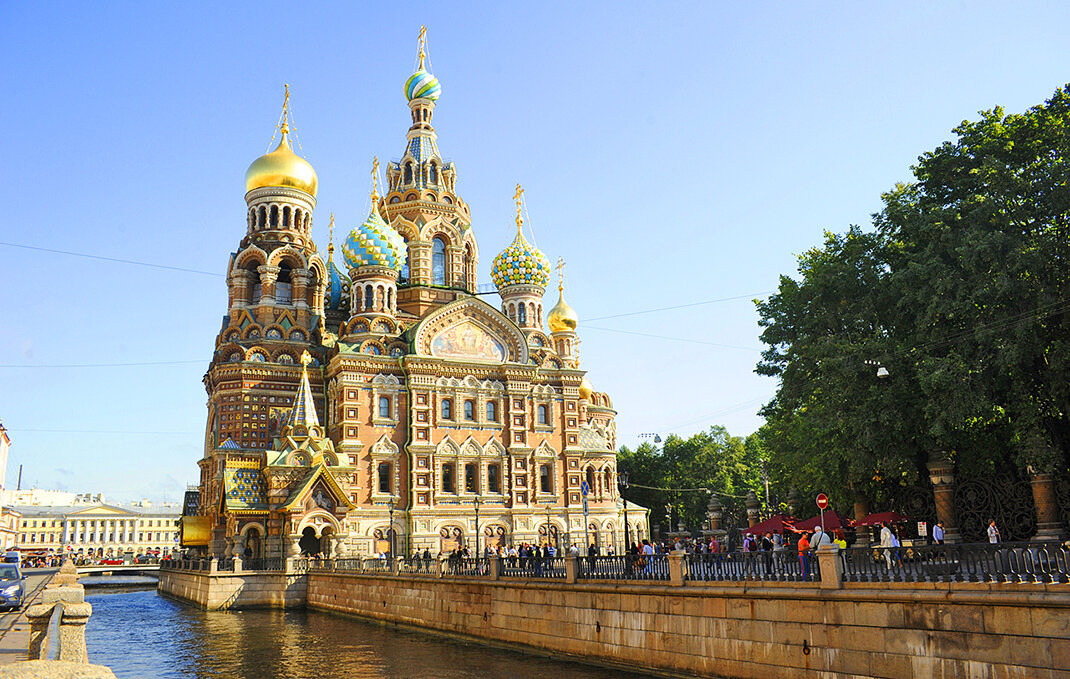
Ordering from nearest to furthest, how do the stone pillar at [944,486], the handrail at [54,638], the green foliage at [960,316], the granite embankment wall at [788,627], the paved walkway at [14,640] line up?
1. the handrail at [54,638]
2. the granite embankment wall at [788,627]
3. the paved walkway at [14,640]
4. the green foliage at [960,316]
5. the stone pillar at [944,486]

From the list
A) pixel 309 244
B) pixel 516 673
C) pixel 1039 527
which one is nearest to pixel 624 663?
pixel 516 673

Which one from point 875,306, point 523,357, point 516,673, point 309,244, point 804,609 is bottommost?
point 516,673

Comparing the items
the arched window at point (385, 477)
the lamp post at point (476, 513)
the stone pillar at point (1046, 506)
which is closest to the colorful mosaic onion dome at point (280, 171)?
the arched window at point (385, 477)

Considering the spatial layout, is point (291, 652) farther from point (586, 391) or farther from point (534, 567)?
point (586, 391)

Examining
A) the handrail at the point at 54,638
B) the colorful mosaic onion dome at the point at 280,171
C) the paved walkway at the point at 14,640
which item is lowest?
→ the paved walkway at the point at 14,640

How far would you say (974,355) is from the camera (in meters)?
19.5

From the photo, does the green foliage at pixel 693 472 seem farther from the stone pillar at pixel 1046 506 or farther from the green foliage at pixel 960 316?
the stone pillar at pixel 1046 506

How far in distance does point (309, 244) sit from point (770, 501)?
3365cm

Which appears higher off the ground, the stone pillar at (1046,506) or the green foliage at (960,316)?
the green foliage at (960,316)

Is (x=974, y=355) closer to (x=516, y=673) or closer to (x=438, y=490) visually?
(x=516, y=673)

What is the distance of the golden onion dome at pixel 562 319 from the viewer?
55406 millimetres

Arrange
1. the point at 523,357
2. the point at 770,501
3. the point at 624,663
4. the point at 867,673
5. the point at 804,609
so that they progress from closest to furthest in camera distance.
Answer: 1. the point at 867,673
2. the point at 804,609
3. the point at 624,663
4. the point at 523,357
5. the point at 770,501

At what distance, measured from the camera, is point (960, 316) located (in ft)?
65.4

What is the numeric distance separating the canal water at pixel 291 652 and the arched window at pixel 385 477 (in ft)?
31.9
